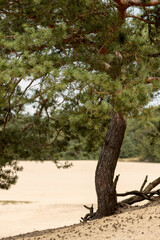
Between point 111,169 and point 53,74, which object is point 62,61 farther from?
point 111,169

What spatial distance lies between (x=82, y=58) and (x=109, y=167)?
2.32m

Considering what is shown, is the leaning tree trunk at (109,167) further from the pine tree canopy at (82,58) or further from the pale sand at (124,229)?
the pale sand at (124,229)

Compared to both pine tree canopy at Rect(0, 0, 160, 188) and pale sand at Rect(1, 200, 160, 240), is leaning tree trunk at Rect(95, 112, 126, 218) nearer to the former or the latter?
pine tree canopy at Rect(0, 0, 160, 188)

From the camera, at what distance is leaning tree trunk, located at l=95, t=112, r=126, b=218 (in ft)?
20.9

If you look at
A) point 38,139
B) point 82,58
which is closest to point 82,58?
point 82,58

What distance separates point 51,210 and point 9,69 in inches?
453

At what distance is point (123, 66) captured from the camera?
5.08 m

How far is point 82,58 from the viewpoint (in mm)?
4914

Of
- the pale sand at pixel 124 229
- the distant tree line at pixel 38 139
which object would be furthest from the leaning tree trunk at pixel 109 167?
the pale sand at pixel 124 229

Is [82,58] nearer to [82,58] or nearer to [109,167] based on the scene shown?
[82,58]

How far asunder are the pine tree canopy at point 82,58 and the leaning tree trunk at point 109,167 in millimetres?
536

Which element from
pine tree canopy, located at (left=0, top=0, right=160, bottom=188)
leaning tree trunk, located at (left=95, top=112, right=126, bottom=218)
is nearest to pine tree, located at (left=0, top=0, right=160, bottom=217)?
pine tree canopy, located at (left=0, top=0, right=160, bottom=188)

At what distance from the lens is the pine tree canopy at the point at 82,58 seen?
4289mm

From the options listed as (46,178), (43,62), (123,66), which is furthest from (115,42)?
(46,178)
